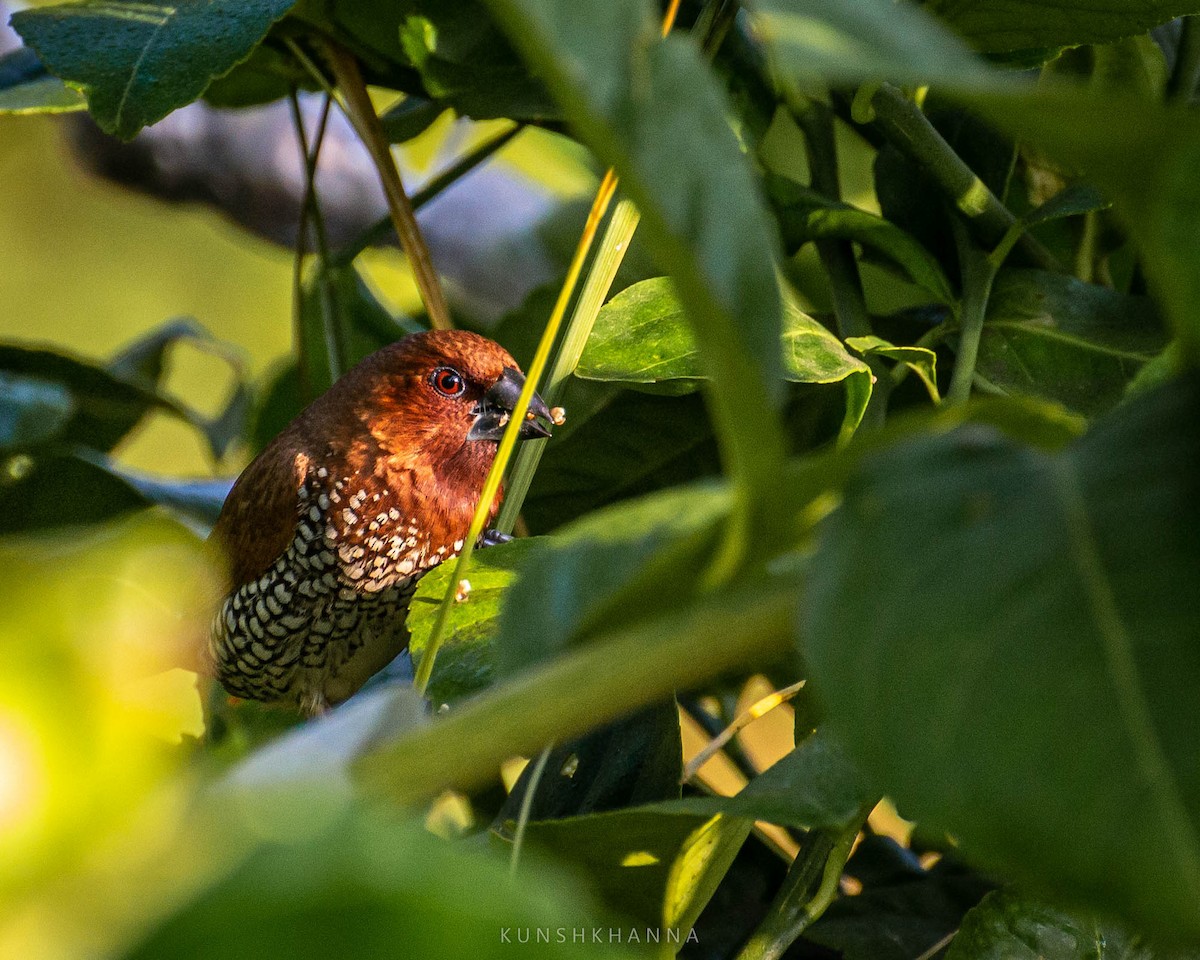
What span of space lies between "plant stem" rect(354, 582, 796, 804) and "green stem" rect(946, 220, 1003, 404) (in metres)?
0.44

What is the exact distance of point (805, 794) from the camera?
54 centimetres

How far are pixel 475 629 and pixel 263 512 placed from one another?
69cm

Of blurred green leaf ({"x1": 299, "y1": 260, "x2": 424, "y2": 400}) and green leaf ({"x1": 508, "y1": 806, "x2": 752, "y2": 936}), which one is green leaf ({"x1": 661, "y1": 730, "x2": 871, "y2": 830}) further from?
blurred green leaf ({"x1": 299, "y1": 260, "x2": 424, "y2": 400})

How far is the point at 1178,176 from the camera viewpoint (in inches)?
13.0

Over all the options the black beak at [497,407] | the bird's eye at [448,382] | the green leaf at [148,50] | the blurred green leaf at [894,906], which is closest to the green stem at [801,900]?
the blurred green leaf at [894,906]

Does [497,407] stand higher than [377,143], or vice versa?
[377,143]

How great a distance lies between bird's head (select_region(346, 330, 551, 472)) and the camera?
54.3 inches

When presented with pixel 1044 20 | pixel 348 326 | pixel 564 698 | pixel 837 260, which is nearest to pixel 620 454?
pixel 837 260

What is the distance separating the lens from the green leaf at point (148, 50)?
812 mm

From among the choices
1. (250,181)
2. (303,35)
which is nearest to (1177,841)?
(303,35)

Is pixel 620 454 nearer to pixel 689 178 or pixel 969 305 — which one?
pixel 969 305

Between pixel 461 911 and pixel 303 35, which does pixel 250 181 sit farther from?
pixel 461 911

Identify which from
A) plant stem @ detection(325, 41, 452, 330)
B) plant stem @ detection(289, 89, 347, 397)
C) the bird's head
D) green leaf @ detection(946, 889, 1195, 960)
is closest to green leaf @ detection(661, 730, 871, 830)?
green leaf @ detection(946, 889, 1195, 960)

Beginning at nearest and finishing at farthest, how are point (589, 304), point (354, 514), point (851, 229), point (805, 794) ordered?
point (805, 794)
point (589, 304)
point (851, 229)
point (354, 514)
